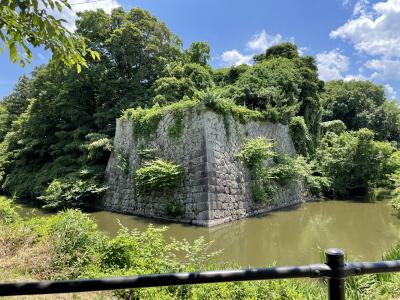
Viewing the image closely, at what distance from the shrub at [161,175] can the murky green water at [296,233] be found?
4.33ft

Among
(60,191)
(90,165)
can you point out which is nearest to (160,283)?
(60,191)

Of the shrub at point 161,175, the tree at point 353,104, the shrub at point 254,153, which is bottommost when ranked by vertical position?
the shrub at point 161,175

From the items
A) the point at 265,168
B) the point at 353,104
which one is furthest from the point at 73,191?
Result: the point at 353,104

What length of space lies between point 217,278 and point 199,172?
395 inches

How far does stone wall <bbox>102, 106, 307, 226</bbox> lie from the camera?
436 inches

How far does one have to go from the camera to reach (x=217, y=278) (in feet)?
4.10

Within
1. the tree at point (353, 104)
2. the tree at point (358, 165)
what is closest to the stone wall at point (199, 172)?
the tree at point (358, 165)

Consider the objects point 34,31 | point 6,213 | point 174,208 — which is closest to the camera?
point 34,31

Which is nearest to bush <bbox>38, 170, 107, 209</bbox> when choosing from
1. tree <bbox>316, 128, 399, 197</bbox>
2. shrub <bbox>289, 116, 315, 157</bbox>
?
shrub <bbox>289, 116, 315, 157</bbox>

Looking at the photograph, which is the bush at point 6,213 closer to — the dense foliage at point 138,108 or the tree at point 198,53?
the dense foliage at point 138,108

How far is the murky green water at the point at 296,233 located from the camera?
302 inches

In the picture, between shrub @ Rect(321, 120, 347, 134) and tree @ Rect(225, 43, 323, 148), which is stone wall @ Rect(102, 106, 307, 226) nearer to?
tree @ Rect(225, 43, 323, 148)

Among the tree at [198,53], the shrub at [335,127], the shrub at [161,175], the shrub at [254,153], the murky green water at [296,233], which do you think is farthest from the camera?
the shrub at [335,127]

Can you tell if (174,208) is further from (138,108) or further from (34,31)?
(34,31)
